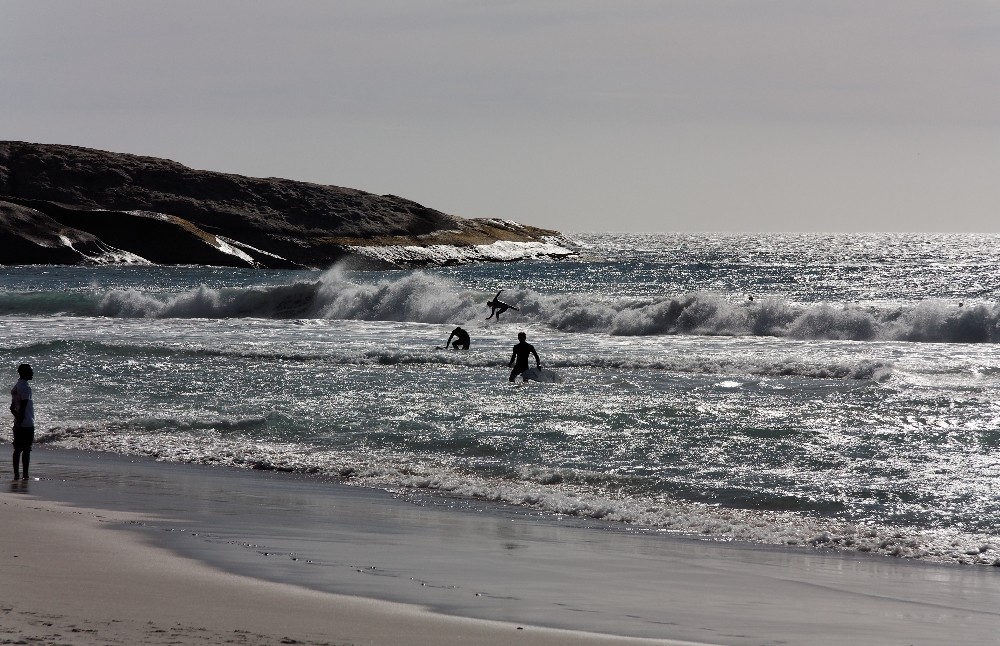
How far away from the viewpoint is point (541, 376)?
24203 millimetres

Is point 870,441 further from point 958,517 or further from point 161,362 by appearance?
point 161,362

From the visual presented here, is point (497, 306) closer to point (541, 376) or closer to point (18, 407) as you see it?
point (541, 376)

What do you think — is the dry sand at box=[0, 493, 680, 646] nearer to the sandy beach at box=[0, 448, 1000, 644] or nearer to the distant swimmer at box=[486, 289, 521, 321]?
the sandy beach at box=[0, 448, 1000, 644]

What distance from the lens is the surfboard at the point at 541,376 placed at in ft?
78.9

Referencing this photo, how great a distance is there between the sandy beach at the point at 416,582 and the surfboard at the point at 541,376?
38.4 ft

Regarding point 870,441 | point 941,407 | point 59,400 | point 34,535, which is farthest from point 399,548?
point 59,400

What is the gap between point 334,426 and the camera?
59.5 ft

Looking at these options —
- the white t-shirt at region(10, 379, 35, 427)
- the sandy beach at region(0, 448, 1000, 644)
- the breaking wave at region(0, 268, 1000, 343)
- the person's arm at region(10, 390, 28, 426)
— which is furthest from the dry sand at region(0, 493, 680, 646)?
the breaking wave at region(0, 268, 1000, 343)

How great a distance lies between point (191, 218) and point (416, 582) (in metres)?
105

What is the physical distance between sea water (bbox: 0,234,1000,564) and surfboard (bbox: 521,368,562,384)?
63cm

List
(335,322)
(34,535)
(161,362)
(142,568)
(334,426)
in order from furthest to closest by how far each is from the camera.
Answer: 1. (335,322)
2. (161,362)
3. (334,426)
4. (34,535)
5. (142,568)

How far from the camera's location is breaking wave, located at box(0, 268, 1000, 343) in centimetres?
3941

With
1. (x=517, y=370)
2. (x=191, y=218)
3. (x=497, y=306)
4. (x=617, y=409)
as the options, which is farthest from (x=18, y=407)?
(x=191, y=218)

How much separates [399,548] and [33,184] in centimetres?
11020
